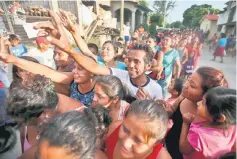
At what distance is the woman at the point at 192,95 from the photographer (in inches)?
61.2

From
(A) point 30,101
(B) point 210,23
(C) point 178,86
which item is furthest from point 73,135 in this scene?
(B) point 210,23

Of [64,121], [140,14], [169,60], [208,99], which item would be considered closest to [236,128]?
[208,99]

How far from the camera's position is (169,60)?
4.08m

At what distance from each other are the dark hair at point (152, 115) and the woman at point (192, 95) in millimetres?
379

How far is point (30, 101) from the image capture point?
1.41 metres

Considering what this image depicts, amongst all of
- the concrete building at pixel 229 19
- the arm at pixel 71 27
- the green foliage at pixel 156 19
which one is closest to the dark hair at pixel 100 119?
the arm at pixel 71 27

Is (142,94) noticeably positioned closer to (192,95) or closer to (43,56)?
(192,95)

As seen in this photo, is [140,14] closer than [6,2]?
No

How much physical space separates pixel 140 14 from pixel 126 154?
33.4 meters

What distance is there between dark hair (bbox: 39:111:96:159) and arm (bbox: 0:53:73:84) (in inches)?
41.7

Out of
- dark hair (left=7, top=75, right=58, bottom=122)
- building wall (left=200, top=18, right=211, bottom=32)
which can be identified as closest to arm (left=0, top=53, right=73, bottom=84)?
dark hair (left=7, top=75, right=58, bottom=122)

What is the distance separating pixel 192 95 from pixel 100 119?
2.38 feet

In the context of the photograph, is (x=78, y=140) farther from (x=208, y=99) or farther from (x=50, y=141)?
(x=208, y=99)

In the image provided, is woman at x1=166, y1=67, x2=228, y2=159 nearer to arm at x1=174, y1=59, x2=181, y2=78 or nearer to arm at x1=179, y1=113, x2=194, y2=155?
arm at x1=179, y1=113, x2=194, y2=155
